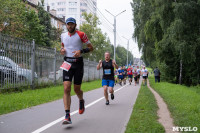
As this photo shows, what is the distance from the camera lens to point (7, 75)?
10.1m

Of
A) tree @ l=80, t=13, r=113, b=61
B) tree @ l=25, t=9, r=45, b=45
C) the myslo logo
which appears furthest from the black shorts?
tree @ l=80, t=13, r=113, b=61

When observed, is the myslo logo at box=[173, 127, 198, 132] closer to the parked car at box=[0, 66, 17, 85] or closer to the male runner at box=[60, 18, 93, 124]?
the male runner at box=[60, 18, 93, 124]

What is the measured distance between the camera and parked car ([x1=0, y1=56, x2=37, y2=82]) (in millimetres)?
9965

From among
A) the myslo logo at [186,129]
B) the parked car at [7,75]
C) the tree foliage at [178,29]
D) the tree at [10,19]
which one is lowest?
the myslo logo at [186,129]

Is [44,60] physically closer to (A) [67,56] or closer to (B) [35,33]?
(A) [67,56]

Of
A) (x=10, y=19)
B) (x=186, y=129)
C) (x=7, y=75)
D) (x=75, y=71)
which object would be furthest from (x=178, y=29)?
(x=10, y=19)

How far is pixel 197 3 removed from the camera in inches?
720

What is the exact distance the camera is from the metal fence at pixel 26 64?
10.0m

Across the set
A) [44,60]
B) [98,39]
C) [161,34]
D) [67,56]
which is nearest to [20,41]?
[44,60]

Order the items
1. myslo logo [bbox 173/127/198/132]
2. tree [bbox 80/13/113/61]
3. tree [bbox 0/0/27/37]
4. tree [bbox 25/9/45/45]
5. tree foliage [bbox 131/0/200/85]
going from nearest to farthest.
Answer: myslo logo [bbox 173/127/198/132], tree foliage [bbox 131/0/200/85], tree [bbox 0/0/27/37], tree [bbox 25/9/45/45], tree [bbox 80/13/113/61]

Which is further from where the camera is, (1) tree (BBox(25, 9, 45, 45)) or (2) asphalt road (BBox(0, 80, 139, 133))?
(1) tree (BBox(25, 9, 45, 45))

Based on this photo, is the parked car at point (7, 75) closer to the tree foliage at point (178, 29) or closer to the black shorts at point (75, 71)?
the black shorts at point (75, 71)

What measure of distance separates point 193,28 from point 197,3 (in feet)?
6.69

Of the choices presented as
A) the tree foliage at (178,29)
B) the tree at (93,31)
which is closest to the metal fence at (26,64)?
the tree foliage at (178,29)
